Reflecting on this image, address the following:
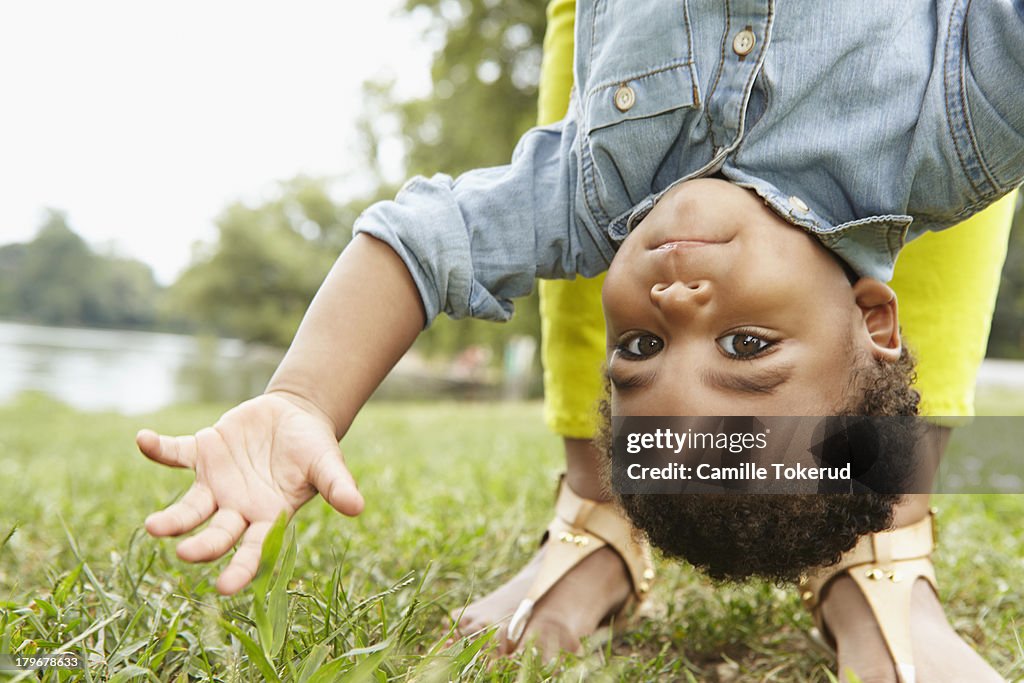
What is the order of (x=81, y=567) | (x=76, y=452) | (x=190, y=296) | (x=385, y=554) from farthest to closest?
(x=190, y=296) → (x=76, y=452) → (x=385, y=554) → (x=81, y=567)

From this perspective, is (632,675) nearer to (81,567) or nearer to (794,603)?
(794,603)

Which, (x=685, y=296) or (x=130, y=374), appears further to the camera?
(x=130, y=374)

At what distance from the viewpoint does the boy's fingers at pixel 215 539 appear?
0.88 m

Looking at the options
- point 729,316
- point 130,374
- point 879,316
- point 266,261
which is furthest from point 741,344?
point 266,261

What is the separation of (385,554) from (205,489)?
799mm

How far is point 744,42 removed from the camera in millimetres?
1156

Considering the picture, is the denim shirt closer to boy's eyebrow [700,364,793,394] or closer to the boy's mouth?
the boy's mouth

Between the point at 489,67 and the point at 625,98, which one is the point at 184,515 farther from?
the point at 489,67

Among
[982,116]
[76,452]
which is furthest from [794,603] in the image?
[76,452]

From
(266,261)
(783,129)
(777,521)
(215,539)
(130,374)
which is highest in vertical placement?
(783,129)

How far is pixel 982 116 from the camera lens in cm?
107

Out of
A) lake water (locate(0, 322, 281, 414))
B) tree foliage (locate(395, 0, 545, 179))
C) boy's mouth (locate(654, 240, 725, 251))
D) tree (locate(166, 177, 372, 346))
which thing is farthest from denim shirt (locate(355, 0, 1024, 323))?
tree (locate(166, 177, 372, 346))

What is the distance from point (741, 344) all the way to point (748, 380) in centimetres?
5

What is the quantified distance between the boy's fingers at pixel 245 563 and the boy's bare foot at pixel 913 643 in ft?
2.63
